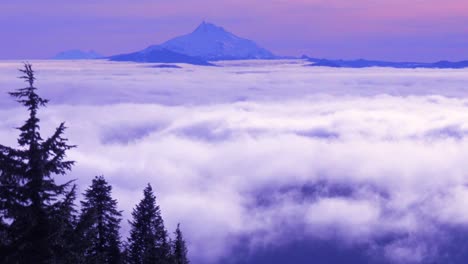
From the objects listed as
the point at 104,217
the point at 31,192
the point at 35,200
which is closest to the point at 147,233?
the point at 104,217

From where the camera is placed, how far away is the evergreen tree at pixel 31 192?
13883 mm

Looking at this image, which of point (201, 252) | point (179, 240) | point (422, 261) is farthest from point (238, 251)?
point (179, 240)

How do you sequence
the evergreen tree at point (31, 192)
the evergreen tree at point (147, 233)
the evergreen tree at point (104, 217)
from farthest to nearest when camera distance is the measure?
the evergreen tree at point (147, 233)
the evergreen tree at point (104, 217)
the evergreen tree at point (31, 192)

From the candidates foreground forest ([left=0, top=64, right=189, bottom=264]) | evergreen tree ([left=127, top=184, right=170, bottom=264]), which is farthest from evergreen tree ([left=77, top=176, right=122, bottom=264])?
foreground forest ([left=0, top=64, right=189, bottom=264])

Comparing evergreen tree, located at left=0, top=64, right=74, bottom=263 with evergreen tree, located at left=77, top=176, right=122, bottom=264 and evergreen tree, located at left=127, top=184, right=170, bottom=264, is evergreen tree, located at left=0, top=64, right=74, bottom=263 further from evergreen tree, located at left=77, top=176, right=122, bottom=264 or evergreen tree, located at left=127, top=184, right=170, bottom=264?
evergreen tree, located at left=127, top=184, right=170, bottom=264

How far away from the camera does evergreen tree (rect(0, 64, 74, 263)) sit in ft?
45.5

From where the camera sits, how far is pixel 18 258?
14.2 meters

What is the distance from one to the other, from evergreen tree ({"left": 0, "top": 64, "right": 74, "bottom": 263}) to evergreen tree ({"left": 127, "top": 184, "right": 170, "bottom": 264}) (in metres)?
13.6

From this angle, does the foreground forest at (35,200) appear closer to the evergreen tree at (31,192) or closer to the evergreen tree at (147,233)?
the evergreen tree at (31,192)

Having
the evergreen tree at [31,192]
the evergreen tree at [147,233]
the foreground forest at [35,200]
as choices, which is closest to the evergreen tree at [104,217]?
the evergreen tree at [147,233]

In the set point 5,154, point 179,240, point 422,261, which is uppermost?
point 5,154

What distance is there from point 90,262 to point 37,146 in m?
6.10

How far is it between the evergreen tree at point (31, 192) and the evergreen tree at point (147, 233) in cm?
1355

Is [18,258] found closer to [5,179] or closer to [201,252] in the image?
[5,179]
